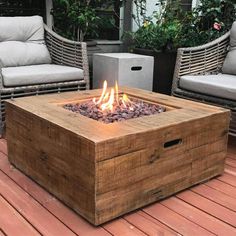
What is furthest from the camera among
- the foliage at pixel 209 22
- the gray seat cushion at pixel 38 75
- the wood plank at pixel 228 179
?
the foliage at pixel 209 22

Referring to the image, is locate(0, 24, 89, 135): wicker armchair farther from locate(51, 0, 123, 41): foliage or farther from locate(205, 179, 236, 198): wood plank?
locate(205, 179, 236, 198): wood plank

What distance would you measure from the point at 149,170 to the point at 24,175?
775mm

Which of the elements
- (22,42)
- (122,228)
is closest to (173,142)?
(122,228)

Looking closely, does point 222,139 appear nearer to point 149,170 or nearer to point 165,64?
point 149,170

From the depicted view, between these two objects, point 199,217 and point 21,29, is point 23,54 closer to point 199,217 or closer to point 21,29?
point 21,29

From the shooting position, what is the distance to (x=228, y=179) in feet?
6.98

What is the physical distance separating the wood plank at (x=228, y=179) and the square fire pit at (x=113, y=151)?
0.15 feet

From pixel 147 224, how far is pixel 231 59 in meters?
1.78

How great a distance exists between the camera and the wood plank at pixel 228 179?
2.09 meters

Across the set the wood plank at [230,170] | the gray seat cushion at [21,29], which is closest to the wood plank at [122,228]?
the wood plank at [230,170]

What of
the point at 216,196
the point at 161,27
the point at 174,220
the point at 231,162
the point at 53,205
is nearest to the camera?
the point at 174,220

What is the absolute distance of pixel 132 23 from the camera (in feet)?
14.6

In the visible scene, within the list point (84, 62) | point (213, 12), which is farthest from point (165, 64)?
point (84, 62)

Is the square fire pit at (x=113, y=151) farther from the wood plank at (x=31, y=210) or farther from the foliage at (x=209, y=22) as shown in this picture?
the foliage at (x=209, y=22)
